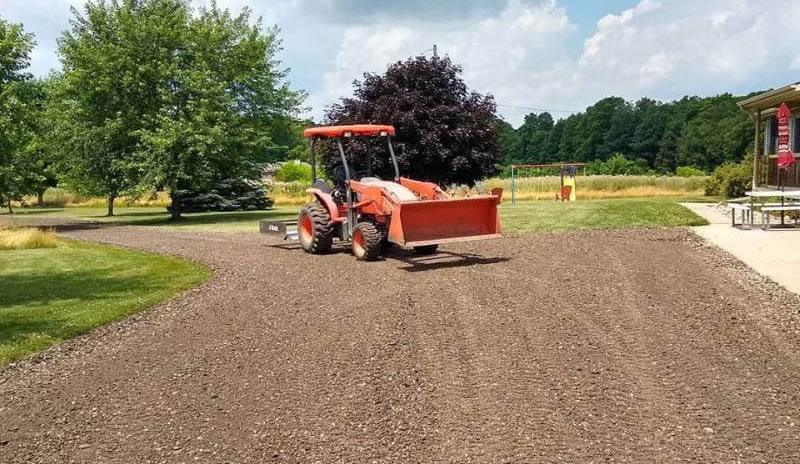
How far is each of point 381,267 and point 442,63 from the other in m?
16.3

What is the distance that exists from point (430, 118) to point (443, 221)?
13676 millimetres

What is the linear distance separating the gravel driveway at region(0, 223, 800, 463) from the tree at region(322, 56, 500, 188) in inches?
603

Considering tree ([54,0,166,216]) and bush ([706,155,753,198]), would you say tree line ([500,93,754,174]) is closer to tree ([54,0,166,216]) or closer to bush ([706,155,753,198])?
bush ([706,155,753,198])

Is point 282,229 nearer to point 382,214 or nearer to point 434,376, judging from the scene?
point 382,214

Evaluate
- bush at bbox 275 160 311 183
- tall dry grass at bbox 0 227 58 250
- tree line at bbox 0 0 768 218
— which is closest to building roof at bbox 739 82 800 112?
tree line at bbox 0 0 768 218

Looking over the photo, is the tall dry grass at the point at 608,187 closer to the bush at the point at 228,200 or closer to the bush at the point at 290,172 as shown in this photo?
the bush at the point at 228,200

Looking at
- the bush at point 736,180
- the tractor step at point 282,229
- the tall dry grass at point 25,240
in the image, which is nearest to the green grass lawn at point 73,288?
the tall dry grass at point 25,240

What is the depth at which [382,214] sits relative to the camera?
43.7 ft

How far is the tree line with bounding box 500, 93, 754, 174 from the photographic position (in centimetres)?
8306

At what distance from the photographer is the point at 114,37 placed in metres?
29.2

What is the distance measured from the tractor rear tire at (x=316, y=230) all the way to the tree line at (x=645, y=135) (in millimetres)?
68959

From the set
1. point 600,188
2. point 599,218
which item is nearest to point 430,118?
point 599,218

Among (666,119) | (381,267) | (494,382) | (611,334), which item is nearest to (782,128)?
(381,267)

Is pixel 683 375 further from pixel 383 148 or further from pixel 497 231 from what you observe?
pixel 383 148
